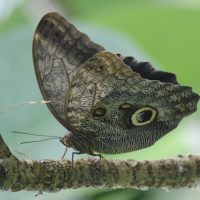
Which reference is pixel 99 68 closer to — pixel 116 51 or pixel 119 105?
pixel 119 105

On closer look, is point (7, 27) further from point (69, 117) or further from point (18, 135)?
point (69, 117)

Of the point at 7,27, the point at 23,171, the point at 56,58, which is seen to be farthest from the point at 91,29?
the point at 23,171

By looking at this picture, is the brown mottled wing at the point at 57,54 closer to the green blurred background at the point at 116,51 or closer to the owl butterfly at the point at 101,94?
the owl butterfly at the point at 101,94

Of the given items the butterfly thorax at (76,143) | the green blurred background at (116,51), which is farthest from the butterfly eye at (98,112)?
the green blurred background at (116,51)

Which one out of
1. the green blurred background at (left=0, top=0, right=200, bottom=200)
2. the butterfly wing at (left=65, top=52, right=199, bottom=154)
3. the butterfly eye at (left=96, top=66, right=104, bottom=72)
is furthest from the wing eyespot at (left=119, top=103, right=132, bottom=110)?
the green blurred background at (left=0, top=0, right=200, bottom=200)

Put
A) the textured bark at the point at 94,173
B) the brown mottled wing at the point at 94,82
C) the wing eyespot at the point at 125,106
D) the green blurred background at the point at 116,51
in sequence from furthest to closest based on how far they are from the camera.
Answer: the green blurred background at the point at 116,51 → the wing eyespot at the point at 125,106 → the brown mottled wing at the point at 94,82 → the textured bark at the point at 94,173

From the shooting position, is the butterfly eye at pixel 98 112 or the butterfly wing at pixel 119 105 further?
the butterfly eye at pixel 98 112
